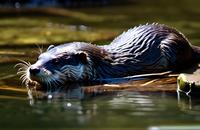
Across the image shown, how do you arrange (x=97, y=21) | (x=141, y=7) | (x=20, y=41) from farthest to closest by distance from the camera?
1. (x=141, y=7)
2. (x=97, y=21)
3. (x=20, y=41)

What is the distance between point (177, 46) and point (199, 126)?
6.39 ft

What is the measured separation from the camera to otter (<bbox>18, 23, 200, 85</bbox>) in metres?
5.71

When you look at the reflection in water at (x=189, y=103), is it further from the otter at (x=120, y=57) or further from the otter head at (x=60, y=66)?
the otter head at (x=60, y=66)

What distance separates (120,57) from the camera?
19.7ft

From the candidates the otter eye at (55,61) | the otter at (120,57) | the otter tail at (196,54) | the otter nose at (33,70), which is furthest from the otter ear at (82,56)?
the otter tail at (196,54)

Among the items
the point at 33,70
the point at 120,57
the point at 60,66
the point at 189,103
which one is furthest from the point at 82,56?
the point at 189,103

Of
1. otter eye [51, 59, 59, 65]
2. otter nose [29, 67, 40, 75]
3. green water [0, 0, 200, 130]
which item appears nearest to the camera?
green water [0, 0, 200, 130]

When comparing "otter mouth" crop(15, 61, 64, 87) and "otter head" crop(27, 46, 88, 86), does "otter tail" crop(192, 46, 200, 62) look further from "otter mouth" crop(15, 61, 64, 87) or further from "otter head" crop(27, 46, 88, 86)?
"otter mouth" crop(15, 61, 64, 87)

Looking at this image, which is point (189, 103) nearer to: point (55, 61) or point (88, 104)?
point (88, 104)

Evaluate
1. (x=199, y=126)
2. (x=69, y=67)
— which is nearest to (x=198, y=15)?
(x=69, y=67)

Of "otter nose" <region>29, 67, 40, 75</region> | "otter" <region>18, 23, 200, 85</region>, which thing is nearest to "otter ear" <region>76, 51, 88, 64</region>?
"otter" <region>18, 23, 200, 85</region>

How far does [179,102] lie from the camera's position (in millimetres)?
5035

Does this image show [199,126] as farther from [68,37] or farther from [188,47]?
[68,37]

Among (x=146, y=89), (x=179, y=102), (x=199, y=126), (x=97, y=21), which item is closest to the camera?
(x=199, y=126)
